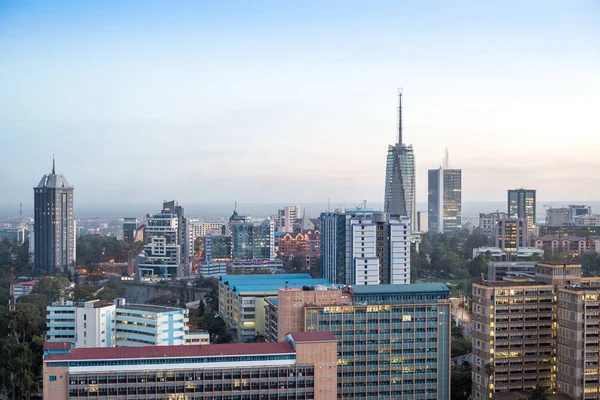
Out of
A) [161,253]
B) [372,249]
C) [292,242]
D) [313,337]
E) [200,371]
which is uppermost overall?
[372,249]

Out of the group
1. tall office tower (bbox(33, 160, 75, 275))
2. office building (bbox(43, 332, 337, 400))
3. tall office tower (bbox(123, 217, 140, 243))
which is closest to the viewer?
office building (bbox(43, 332, 337, 400))


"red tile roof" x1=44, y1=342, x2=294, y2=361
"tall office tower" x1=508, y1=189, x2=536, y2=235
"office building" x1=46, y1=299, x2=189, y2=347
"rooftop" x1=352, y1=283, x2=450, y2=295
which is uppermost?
"tall office tower" x1=508, y1=189, x2=536, y2=235

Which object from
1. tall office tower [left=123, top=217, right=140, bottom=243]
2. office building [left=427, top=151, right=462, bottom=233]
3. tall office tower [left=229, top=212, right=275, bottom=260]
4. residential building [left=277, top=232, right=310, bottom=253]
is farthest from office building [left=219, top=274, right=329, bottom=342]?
office building [left=427, top=151, right=462, bottom=233]

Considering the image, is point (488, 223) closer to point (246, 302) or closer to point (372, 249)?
point (372, 249)

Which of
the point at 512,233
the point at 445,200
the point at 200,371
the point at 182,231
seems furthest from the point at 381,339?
the point at 445,200

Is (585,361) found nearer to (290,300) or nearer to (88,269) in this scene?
(290,300)

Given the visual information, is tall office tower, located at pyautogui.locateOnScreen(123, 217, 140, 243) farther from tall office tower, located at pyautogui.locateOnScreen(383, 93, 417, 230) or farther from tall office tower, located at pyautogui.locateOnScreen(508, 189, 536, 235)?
tall office tower, located at pyautogui.locateOnScreen(508, 189, 536, 235)

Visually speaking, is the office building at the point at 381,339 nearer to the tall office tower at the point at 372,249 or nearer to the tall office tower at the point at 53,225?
the tall office tower at the point at 372,249
